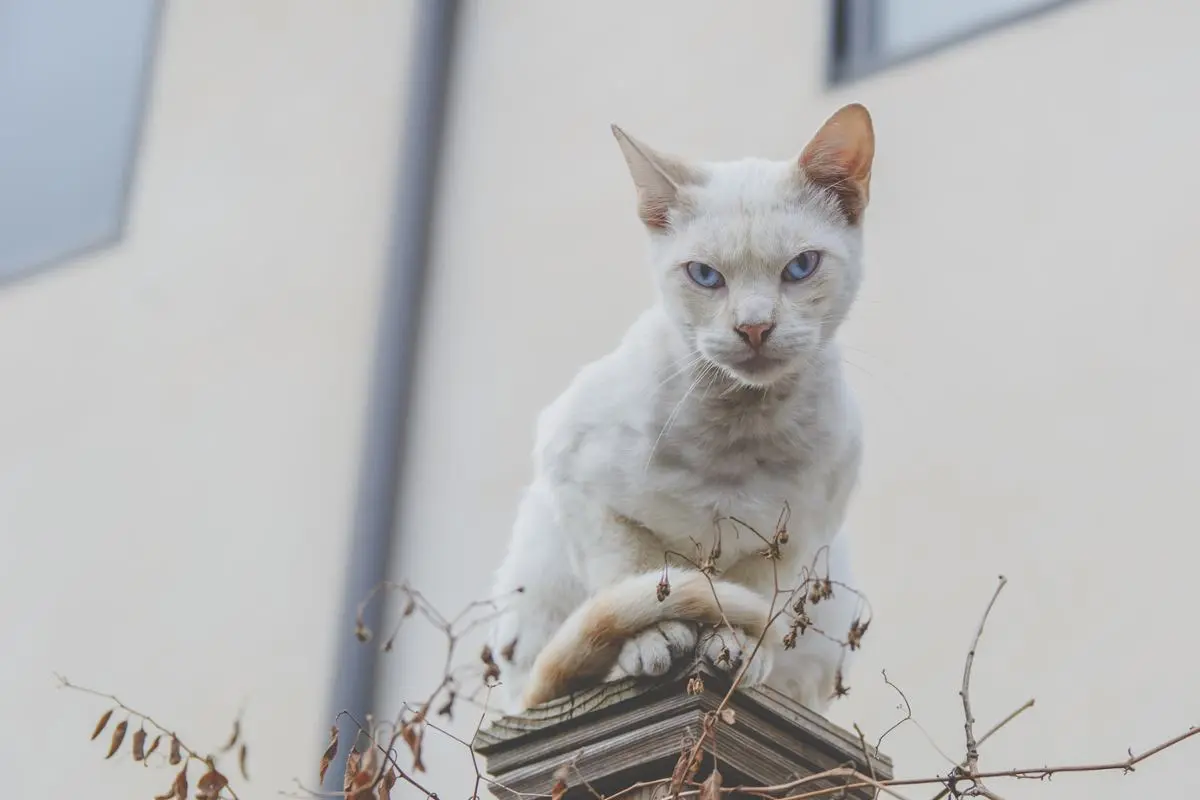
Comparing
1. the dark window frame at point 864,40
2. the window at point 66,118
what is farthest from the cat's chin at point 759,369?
the window at point 66,118

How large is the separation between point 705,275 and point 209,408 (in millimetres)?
2219

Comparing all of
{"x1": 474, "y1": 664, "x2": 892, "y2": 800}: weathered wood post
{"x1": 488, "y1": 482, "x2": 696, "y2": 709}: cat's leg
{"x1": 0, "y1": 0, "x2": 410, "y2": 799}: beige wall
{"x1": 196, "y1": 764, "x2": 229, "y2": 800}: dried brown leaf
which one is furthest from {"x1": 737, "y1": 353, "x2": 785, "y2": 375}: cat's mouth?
{"x1": 0, "y1": 0, "x2": 410, "y2": 799}: beige wall

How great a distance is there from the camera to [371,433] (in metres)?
3.28

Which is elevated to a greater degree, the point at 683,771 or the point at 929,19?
the point at 929,19

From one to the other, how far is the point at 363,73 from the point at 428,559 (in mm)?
1318

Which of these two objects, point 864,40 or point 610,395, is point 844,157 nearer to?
point 610,395

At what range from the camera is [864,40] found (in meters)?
2.95

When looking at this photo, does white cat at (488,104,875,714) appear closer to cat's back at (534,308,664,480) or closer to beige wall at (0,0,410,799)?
cat's back at (534,308,664,480)

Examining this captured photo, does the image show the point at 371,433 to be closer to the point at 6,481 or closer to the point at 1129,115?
the point at 6,481

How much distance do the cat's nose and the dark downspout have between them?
174cm

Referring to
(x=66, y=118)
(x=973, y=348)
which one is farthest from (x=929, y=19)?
(x=66, y=118)

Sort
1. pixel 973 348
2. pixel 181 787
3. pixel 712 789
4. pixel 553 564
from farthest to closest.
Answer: pixel 973 348, pixel 553 564, pixel 181 787, pixel 712 789

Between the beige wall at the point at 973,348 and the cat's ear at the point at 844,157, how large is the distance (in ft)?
2.11

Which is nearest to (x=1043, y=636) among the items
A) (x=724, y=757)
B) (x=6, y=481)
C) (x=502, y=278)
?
(x=724, y=757)
